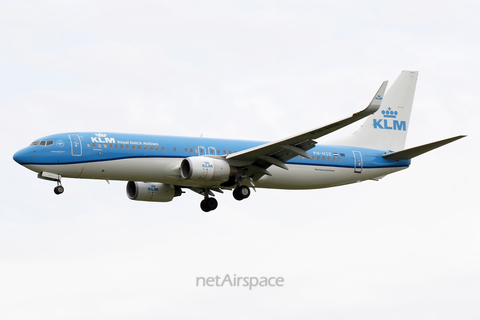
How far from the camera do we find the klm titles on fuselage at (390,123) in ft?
163

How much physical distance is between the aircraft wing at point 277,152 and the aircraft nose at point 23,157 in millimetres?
10495

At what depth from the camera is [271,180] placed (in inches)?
1751

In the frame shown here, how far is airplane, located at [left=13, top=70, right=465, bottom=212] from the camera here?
130 ft

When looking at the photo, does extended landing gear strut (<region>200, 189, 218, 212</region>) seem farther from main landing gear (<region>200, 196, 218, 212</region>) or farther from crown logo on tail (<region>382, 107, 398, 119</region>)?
crown logo on tail (<region>382, 107, 398, 119</region>)

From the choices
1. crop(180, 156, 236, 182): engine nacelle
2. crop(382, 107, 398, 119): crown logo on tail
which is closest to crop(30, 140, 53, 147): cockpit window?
crop(180, 156, 236, 182): engine nacelle

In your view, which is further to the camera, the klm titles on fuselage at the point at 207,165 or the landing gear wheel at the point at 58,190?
the klm titles on fuselage at the point at 207,165

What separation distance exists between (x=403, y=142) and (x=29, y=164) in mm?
24396

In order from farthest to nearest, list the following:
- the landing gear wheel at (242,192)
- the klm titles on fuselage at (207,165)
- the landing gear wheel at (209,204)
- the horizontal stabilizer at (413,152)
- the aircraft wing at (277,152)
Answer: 1. the landing gear wheel at (209,204)
2. the landing gear wheel at (242,192)
3. the horizontal stabilizer at (413,152)
4. the klm titles on fuselage at (207,165)
5. the aircraft wing at (277,152)

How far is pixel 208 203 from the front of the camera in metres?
46.8

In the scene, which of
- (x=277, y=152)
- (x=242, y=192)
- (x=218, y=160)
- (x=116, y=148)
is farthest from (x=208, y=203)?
(x=116, y=148)

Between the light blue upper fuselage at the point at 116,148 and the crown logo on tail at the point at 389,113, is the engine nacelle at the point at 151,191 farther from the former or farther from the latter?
the crown logo on tail at the point at 389,113

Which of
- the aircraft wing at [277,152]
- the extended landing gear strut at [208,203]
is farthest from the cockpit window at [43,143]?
the extended landing gear strut at [208,203]

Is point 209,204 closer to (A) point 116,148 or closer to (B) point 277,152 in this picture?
(B) point 277,152

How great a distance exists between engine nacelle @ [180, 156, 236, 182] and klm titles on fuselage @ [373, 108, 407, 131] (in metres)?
13.0
